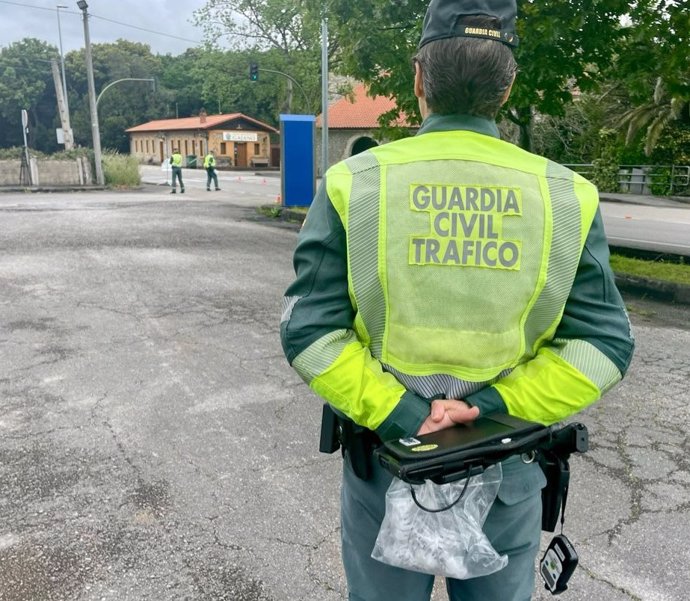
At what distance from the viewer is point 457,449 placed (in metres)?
1.41

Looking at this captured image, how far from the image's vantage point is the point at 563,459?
1.69 metres

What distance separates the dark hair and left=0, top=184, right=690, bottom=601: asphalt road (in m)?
1.99

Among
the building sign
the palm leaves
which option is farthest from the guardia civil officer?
the building sign

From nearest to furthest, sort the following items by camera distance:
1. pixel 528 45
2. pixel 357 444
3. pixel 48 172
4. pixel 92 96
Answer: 1. pixel 357 444
2. pixel 528 45
3. pixel 92 96
4. pixel 48 172

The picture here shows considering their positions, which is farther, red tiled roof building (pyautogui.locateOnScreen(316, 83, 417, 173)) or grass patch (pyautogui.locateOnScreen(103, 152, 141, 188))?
red tiled roof building (pyautogui.locateOnScreen(316, 83, 417, 173))

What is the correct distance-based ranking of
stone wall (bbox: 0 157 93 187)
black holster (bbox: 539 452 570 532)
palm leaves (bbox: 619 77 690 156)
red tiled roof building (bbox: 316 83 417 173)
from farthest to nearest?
red tiled roof building (bbox: 316 83 417 173) → stone wall (bbox: 0 157 93 187) → palm leaves (bbox: 619 77 690 156) → black holster (bbox: 539 452 570 532)

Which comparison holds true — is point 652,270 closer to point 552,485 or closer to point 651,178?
point 552,485

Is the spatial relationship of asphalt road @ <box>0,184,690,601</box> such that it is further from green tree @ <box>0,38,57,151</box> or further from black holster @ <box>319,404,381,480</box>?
green tree @ <box>0,38,57,151</box>

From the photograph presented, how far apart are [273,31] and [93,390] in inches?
1702

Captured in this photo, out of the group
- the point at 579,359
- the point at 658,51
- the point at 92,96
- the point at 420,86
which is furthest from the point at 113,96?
the point at 579,359

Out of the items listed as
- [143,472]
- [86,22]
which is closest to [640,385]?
[143,472]

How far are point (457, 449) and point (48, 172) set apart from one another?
28.7 metres

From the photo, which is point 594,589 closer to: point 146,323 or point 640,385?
point 640,385

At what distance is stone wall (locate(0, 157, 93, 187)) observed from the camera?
26484mm
